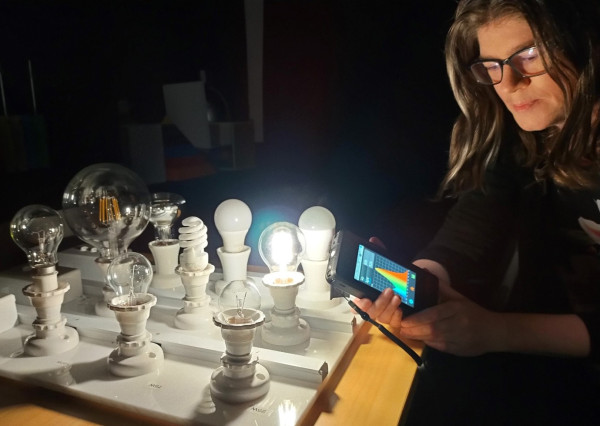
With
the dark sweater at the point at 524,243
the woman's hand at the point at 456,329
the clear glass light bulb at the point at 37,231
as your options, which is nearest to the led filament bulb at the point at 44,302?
the clear glass light bulb at the point at 37,231

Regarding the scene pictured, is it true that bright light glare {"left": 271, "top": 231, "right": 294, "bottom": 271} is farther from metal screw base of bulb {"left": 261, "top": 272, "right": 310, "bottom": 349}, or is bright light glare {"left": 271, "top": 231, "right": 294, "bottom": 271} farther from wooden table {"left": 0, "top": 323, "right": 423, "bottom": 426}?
wooden table {"left": 0, "top": 323, "right": 423, "bottom": 426}

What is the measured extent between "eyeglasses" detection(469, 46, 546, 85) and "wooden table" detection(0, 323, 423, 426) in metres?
0.55

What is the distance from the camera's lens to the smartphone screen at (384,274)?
0.89 meters

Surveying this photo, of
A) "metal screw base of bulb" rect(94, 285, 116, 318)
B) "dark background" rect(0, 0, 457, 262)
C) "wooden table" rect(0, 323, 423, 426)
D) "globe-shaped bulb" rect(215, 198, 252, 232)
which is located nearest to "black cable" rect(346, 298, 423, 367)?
"wooden table" rect(0, 323, 423, 426)

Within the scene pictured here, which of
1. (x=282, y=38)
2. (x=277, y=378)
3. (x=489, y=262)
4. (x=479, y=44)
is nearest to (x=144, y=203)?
(x=277, y=378)

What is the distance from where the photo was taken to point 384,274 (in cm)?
89

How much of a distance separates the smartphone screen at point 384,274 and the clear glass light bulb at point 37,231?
0.56 metres

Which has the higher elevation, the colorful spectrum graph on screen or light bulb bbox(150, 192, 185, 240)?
light bulb bbox(150, 192, 185, 240)

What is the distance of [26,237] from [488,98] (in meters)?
0.99

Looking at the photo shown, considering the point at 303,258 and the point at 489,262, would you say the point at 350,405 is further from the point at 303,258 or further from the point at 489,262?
the point at 489,262

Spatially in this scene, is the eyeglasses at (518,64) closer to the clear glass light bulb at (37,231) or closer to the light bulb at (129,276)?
the light bulb at (129,276)

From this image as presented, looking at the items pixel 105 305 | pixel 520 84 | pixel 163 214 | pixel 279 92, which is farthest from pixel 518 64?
pixel 279 92

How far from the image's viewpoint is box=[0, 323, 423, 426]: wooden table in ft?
2.30

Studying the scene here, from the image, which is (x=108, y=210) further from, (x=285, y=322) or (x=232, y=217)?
(x=285, y=322)
